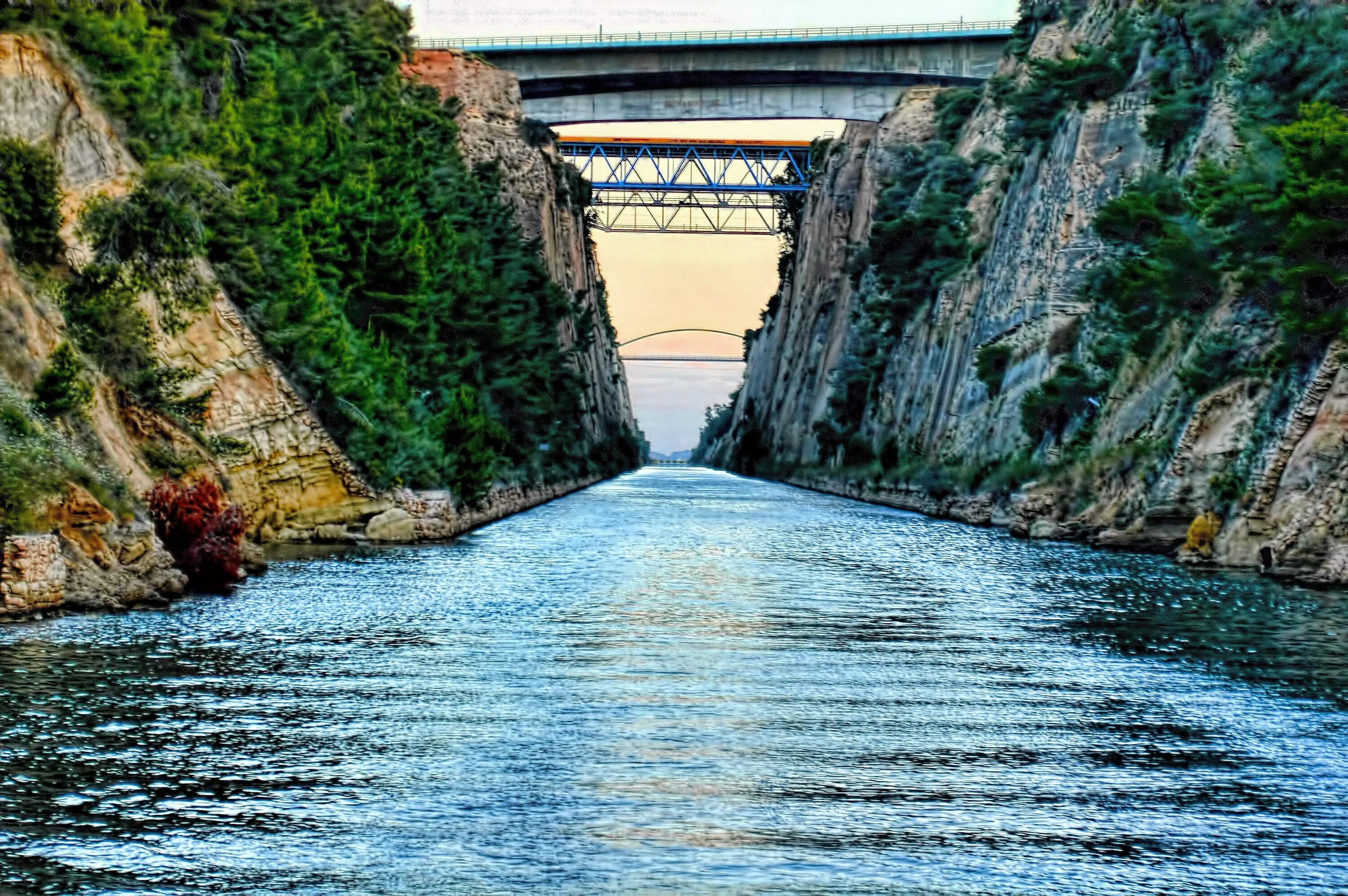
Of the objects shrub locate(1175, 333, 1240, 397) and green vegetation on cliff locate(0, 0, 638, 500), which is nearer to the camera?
green vegetation on cliff locate(0, 0, 638, 500)

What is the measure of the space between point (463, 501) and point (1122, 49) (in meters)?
28.1

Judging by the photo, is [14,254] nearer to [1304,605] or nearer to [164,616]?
[164,616]

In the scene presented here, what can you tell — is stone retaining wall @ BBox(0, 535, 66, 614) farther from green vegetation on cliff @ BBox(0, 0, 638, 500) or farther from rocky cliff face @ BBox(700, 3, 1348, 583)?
rocky cliff face @ BBox(700, 3, 1348, 583)

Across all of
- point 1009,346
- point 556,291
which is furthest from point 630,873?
point 556,291

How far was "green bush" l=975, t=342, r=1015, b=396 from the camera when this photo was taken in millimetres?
58094

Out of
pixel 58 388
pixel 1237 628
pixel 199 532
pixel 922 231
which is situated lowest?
pixel 1237 628

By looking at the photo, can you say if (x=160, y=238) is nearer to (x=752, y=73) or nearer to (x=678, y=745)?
(x=678, y=745)

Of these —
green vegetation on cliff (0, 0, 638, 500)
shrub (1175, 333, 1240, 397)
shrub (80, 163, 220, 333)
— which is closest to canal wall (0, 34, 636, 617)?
shrub (80, 163, 220, 333)

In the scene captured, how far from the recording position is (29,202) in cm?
2639

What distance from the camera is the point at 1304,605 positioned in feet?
69.7

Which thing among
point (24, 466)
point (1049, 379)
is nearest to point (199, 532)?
point (24, 466)

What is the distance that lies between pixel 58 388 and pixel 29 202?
206 inches

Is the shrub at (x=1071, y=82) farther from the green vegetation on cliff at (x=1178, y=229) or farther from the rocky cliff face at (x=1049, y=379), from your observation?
the rocky cliff face at (x=1049, y=379)

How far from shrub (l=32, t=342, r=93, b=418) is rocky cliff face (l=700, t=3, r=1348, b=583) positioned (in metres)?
18.1
